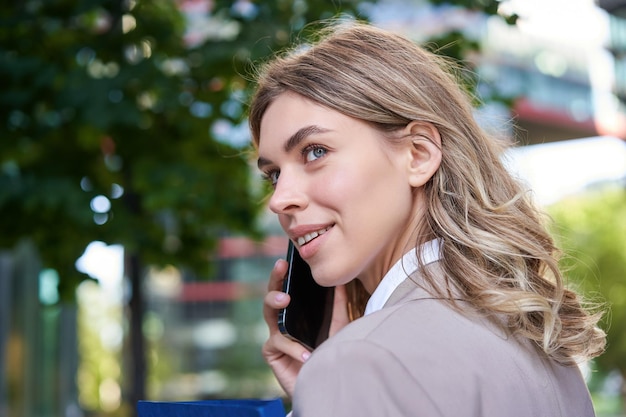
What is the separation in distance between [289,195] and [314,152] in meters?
0.10

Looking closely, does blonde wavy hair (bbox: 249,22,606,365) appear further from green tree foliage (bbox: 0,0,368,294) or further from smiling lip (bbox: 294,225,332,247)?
green tree foliage (bbox: 0,0,368,294)

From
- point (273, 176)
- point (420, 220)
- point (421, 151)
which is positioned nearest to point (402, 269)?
point (420, 220)

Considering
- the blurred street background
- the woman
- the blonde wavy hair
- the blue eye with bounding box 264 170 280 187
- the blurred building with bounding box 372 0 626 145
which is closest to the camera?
the woman

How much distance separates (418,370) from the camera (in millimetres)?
1303

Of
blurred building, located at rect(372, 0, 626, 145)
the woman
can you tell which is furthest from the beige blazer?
blurred building, located at rect(372, 0, 626, 145)

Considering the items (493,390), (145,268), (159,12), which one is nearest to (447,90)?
(493,390)

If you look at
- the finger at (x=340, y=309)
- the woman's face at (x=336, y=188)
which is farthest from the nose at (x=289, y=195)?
the finger at (x=340, y=309)

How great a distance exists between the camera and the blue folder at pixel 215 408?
52.2 inches

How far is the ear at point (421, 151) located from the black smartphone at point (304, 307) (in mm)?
492

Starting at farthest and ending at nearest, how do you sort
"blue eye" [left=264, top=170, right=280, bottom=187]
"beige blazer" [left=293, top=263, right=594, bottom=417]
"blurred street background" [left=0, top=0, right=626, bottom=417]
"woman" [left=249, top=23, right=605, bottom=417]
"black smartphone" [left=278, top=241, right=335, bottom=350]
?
"blurred street background" [left=0, top=0, right=626, bottom=417], "black smartphone" [left=278, top=241, right=335, bottom=350], "blue eye" [left=264, top=170, right=280, bottom=187], "woman" [left=249, top=23, right=605, bottom=417], "beige blazer" [left=293, top=263, right=594, bottom=417]

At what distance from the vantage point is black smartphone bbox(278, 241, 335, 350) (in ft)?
6.90

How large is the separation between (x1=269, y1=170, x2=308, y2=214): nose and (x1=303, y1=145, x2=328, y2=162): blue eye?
48 mm

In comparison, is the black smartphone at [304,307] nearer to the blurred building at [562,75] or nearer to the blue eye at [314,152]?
the blue eye at [314,152]

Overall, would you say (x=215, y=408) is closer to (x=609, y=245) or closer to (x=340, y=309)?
(x=340, y=309)
